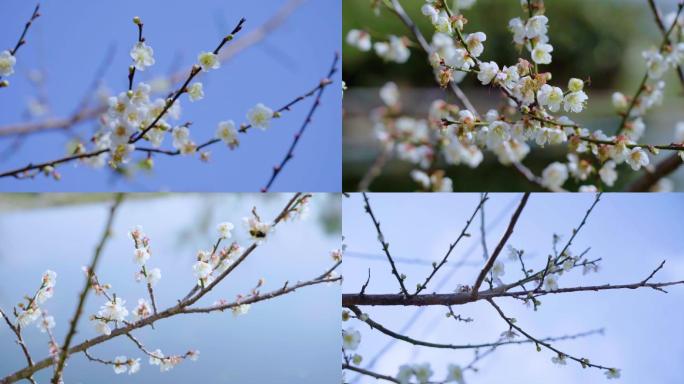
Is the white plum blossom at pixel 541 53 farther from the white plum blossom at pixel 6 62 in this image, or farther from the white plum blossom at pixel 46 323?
the white plum blossom at pixel 46 323

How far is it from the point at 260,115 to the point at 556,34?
229 centimetres

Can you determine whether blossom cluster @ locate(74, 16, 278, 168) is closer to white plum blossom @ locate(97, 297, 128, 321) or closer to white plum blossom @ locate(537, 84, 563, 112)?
white plum blossom @ locate(97, 297, 128, 321)

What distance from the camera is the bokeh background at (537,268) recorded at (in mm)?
1470

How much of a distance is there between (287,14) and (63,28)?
50 centimetres

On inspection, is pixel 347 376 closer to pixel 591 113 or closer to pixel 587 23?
pixel 591 113

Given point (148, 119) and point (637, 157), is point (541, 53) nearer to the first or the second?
point (637, 157)

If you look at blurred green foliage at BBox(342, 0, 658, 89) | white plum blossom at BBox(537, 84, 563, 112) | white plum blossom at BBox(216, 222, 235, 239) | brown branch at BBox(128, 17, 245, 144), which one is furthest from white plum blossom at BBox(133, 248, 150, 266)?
blurred green foliage at BBox(342, 0, 658, 89)

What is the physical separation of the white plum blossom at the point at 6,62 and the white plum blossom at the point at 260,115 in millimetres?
387

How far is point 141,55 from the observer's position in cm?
111

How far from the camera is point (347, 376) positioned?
1.46 metres

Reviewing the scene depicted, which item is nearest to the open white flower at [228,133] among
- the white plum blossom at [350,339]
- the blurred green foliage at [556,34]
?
the white plum blossom at [350,339]

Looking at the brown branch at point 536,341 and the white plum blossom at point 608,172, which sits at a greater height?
the white plum blossom at point 608,172

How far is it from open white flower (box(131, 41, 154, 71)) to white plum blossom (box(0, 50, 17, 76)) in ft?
0.63

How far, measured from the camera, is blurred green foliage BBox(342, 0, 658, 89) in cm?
262
